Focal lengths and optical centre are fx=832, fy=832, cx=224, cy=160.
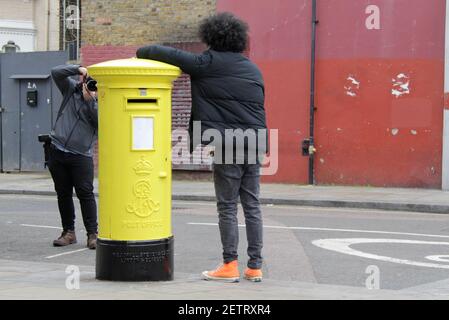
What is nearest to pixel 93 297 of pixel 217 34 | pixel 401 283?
pixel 217 34

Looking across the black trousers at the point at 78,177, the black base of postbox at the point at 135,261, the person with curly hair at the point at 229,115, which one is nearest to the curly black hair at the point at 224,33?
the person with curly hair at the point at 229,115

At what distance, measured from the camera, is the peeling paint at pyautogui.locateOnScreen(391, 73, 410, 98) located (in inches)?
683

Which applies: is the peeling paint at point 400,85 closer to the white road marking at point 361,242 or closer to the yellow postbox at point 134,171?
the white road marking at point 361,242

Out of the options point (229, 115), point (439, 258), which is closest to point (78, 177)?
point (229, 115)

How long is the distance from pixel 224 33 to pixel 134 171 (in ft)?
4.36

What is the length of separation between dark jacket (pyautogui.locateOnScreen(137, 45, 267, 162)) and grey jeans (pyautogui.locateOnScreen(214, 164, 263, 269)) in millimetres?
219

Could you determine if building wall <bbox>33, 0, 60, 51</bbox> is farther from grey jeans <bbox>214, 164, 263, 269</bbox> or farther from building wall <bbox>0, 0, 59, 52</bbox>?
grey jeans <bbox>214, 164, 263, 269</bbox>

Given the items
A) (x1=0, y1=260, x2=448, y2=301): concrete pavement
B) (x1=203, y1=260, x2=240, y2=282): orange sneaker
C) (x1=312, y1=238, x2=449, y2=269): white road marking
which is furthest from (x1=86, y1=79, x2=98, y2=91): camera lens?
(x1=312, y1=238, x2=449, y2=269): white road marking

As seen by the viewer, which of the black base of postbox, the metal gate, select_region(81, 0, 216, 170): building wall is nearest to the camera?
the black base of postbox

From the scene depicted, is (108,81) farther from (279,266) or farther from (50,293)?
(279,266)

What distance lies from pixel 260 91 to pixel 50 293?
2.32 meters

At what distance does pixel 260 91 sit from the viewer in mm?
6836

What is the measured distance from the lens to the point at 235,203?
268 inches

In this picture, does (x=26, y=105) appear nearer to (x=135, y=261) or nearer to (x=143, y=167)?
(x=143, y=167)
